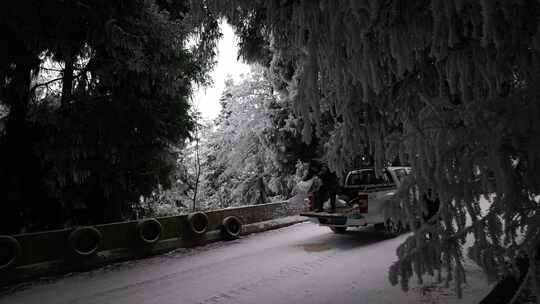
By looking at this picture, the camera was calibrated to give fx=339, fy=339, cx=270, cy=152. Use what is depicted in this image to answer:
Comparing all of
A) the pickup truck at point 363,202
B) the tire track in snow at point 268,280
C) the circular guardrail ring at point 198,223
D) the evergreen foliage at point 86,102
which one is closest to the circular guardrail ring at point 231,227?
the circular guardrail ring at point 198,223

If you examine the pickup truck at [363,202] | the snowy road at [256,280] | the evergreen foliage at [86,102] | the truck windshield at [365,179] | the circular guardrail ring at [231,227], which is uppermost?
the evergreen foliage at [86,102]

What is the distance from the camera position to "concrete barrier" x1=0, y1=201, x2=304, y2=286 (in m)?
6.93

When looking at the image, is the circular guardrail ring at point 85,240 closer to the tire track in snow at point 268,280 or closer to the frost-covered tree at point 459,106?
→ the tire track in snow at point 268,280

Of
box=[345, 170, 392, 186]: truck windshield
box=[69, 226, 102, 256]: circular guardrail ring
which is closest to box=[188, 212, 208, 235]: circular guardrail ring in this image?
box=[69, 226, 102, 256]: circular guardrail ring

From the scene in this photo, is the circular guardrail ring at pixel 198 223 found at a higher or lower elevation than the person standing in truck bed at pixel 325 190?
lower

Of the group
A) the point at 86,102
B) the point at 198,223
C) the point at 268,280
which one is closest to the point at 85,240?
the point at 198,223

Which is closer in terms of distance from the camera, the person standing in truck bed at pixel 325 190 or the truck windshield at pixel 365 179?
the truck windshield at pixel 365 179

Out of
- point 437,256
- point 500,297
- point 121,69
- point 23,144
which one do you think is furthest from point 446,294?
point 23,144

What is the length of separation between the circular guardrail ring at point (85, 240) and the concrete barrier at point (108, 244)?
9cm

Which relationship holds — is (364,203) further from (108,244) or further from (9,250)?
(9,250)

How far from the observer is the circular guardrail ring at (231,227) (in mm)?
10133

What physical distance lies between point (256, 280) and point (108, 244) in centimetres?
433

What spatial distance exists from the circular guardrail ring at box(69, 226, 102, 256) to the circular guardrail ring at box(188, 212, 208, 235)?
7.92 feet

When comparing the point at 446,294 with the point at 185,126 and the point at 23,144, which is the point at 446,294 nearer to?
the point at 185,126
